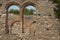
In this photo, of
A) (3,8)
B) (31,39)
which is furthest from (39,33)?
(3,8)

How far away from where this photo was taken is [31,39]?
39.9 feet

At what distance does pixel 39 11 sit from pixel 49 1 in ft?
2.60

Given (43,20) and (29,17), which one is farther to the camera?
(29,17)

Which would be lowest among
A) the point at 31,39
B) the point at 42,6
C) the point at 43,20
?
the point at 31,39

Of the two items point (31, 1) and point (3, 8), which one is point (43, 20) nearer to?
point (31, 1)

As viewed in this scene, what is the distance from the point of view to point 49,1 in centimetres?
1250

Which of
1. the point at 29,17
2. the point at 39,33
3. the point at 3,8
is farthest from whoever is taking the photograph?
the point at 29,17

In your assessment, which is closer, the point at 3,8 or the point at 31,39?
the point at 31,39

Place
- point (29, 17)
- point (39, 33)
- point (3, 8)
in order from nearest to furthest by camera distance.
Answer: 1. point (39, 33)
2. point (3, 8)
3. point (29, 17)

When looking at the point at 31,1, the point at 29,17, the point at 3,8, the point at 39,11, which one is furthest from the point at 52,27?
the point at 29,17

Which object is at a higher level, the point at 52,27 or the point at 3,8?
the point at 3,8

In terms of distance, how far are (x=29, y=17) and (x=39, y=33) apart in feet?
35.0

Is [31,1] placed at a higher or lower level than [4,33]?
higher

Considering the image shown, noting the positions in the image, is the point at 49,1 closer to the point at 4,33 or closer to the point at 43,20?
the point at 43,20
